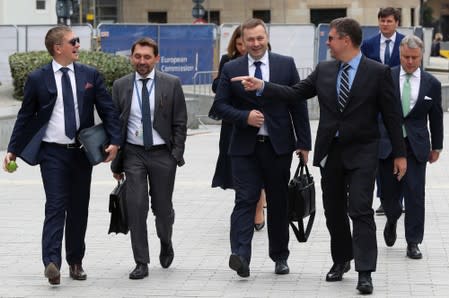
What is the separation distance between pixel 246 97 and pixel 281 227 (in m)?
0.96

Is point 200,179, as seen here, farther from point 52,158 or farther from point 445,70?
point 445,70

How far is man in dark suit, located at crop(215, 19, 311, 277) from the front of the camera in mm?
8906

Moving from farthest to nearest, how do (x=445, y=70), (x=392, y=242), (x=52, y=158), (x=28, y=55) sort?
(x=445, y=70) < (x=28, y=55) < (x=392, y=242) < (x=52, y=158)

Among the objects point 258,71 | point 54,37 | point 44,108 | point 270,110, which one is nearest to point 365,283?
point 270,110

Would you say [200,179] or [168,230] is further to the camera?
[200,179]

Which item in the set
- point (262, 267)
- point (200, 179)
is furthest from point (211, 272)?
point (200, 179)

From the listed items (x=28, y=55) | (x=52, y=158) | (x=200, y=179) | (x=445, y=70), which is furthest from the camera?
(x=445, y=70)

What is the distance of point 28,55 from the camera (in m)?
23.9

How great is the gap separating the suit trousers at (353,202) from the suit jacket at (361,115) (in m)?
0.06

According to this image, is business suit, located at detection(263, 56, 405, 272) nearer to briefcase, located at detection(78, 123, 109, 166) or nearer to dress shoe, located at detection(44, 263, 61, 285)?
briefcase, located at detection(78, 123, 109, 166)

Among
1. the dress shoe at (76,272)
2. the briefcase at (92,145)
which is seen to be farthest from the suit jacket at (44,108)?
the dress shoe at (76,272)

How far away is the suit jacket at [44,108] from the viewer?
8688 mm

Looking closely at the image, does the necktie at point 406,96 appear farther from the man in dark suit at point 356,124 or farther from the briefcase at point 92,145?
the briefcase at point 92,145

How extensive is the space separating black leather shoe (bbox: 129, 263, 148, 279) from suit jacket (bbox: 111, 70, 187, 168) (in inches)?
26.9
